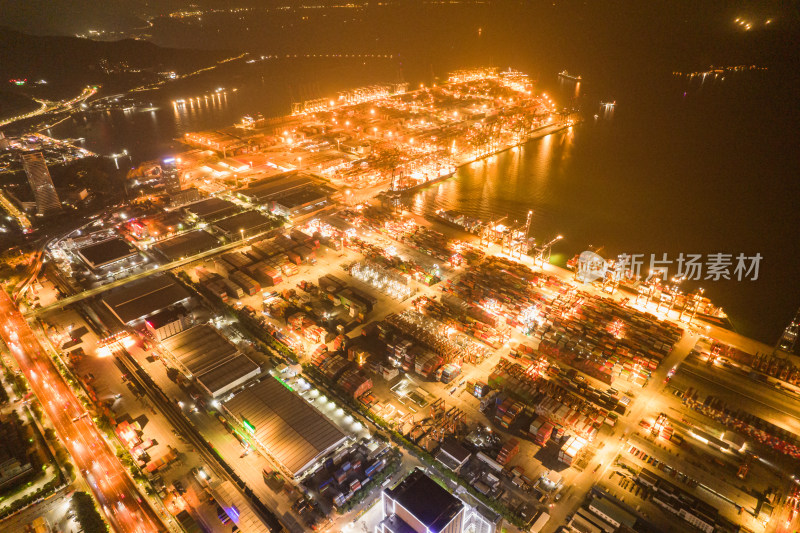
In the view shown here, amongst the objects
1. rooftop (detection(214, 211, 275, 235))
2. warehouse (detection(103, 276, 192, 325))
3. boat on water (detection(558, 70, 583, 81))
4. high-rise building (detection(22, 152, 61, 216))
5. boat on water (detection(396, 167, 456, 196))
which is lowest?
warehouse (detection(103, 276, 192, 325))

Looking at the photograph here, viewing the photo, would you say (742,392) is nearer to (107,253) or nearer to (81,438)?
(81,438)

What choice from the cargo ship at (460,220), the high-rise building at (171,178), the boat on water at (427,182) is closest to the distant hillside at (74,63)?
the high-rise building at (171,178)

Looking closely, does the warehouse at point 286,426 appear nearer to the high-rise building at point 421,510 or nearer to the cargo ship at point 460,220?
the high-rise building at point 421,510

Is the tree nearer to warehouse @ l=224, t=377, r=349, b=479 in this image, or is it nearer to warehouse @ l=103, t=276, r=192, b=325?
warehouse @ l=224, t=377, r=349, b=479

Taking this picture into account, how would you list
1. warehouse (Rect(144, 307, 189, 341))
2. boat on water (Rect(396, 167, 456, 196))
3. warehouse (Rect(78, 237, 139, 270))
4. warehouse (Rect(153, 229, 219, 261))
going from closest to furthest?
warehouse (Rect(144, 307, 189, 341)), warehouse (Rect(78, 237, 139, 270)), warehouse (Rect(153, 229, 219, 261)), boat on water (Rect(396, 167, 456, 196))

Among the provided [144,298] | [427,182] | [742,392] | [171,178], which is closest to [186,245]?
[144,298]

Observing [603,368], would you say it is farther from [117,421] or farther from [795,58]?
[795,58]

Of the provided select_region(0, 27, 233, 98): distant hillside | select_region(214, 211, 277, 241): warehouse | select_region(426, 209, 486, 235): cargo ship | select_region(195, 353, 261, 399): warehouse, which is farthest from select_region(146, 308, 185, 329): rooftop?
select_region(0, 27, 233, 98): distant hillside
